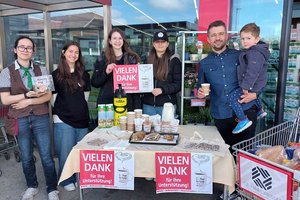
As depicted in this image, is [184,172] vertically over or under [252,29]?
under

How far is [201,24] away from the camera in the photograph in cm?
419

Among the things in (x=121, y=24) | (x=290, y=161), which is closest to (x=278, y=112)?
(x=290, y=161)

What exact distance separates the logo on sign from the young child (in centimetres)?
95

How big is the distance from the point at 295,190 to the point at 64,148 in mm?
2406

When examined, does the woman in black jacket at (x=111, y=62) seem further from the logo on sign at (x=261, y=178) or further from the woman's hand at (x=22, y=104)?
the logo on sign at (x=261, y=178)

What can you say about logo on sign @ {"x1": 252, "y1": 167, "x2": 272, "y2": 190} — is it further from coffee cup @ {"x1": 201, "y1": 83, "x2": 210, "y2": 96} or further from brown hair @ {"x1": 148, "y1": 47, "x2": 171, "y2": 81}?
brown hair @ {"x1": 148, "y1": 47, "x2": 171, "y2": 81}

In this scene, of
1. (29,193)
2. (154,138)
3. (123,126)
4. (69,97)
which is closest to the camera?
(154,138)

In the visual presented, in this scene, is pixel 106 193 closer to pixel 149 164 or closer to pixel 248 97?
pixel 149 164

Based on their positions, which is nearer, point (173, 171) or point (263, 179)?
point (263, 179)

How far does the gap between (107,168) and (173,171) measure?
533 mm

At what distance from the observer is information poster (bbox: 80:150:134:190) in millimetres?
2186

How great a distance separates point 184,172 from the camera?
2.12 metres

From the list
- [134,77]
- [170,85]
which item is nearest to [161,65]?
[170,85]

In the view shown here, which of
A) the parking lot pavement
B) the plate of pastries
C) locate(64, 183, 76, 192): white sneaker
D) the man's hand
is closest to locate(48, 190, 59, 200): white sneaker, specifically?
the parking lot pavement
